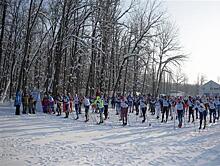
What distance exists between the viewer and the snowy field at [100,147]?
36.1 ft

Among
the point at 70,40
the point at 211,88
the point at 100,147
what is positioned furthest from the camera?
the point at 211,88

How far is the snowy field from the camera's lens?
11000 mm

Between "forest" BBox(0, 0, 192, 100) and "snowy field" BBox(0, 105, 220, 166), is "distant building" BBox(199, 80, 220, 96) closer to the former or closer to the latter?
"forest" BBox(0, 0, 192, 100)

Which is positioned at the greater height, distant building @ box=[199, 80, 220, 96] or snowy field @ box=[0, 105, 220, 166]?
distant building @ box=[199, 80, 220, 96]

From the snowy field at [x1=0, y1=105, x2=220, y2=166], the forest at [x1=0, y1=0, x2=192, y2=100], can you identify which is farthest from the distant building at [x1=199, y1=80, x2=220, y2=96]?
the snowy field at [x1=0, y1=105, x2=220, y2=166]

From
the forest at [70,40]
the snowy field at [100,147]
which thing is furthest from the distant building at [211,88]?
the snowy field at [100,147]

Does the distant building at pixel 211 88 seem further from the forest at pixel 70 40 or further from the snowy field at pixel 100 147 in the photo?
the snowy field at pixel 100 147

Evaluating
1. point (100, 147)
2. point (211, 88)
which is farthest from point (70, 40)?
point (211, 88)

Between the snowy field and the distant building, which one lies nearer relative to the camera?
the snowy field

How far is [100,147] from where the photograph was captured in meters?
13.4

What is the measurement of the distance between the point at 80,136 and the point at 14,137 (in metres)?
3.09

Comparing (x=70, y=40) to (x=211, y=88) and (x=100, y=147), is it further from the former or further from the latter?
(x=211, y=88)

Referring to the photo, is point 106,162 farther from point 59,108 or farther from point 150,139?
point 59,108

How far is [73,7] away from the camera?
32656mm
